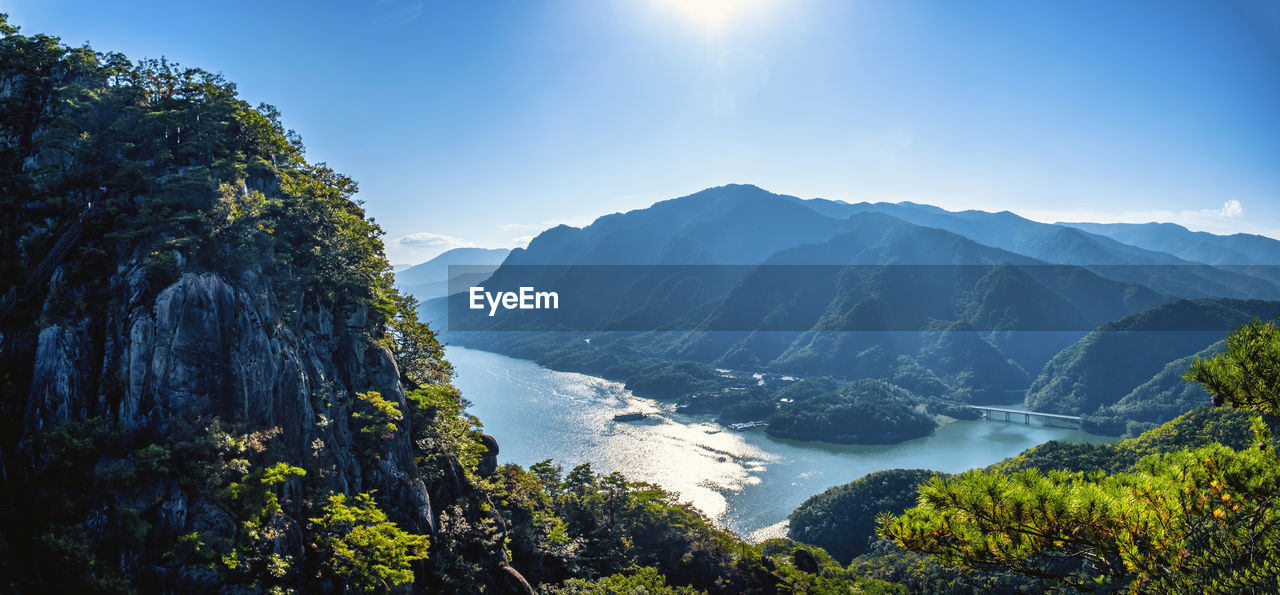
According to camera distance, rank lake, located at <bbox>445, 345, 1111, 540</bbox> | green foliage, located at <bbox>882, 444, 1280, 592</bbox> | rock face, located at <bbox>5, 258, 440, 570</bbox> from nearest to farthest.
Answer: green foliage, located at <bbox>882, 444, 1280, 592</bbox>
rock face, located at <bbox>5, 258, 440, 570</bbox>
lake, located at <bbox>445, 345, 1111, 540</bbox>

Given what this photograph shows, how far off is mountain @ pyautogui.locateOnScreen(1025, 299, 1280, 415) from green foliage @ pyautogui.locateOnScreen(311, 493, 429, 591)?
116 metres

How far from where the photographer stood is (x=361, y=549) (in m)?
15.0

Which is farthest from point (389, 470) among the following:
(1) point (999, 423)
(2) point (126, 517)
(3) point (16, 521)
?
(1) point (999, 423)

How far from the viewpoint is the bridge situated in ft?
302

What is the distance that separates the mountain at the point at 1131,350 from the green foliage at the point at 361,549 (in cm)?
11623

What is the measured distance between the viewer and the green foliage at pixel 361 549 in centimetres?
1448

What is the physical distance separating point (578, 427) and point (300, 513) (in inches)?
2638

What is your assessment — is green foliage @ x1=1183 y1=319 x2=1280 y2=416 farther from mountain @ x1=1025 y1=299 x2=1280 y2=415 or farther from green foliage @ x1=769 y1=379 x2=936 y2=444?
mountain @ x1=1025 y1=299 x2=1280 y2=415

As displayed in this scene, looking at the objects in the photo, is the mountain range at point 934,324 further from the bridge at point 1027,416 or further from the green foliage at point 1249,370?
the green foliage at point 1249,370

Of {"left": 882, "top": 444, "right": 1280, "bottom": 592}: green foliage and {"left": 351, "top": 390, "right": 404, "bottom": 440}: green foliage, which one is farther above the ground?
{"left": 882, "top": 444, "right": 1280, "bottom": 592}: green foliage

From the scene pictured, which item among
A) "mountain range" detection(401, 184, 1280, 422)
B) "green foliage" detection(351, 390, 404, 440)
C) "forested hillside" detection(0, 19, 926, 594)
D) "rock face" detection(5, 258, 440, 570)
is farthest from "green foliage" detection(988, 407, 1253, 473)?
"rock face" detection(5, 258, 440, 570)

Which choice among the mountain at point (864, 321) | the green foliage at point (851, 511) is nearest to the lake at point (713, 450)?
the green foliage at point (851, 511)

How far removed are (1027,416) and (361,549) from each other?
111 m

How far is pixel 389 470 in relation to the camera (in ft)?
60.6
